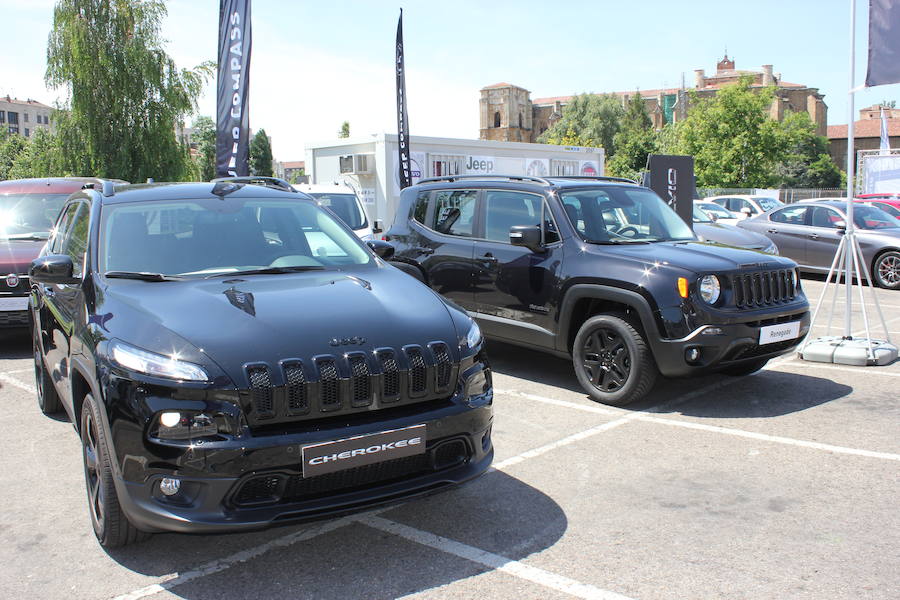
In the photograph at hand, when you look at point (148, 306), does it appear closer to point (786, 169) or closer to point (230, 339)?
point (230, 339)

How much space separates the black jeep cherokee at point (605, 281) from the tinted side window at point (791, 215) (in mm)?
9376

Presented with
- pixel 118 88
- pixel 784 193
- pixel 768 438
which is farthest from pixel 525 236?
pixel 784 193

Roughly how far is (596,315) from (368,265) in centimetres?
243

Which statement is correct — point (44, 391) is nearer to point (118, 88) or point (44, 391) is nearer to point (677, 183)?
point (677, 183)

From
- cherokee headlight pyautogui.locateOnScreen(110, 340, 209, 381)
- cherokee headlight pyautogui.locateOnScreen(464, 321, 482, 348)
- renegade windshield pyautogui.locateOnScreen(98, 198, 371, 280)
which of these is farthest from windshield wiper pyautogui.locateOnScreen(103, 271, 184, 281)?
cherokee headlight pyautogui.locateOnScreen(464, 321, 482, 348)

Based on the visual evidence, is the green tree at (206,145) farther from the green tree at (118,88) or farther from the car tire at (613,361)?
the car tire at (613,361)

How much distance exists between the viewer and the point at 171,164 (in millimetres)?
28078

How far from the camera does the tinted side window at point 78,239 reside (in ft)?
14.0

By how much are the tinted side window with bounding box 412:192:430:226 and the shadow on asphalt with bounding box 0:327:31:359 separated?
4472 mm

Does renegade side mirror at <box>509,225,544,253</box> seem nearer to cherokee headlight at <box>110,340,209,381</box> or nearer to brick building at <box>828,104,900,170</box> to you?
cherokee headlight at <box>110,340,209,381</box>

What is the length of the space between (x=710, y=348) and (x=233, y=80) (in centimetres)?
1155

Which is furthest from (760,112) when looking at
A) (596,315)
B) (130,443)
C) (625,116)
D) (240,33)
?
(130,443)

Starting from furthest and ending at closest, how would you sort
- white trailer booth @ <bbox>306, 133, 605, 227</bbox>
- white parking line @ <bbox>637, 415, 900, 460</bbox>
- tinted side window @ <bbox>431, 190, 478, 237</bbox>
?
white trailer booth @ <bbox>306, 133, 605, 227</bbox>, tinted side window @ <bbox>431, 190, 478, 237</bbox>, white parking line @ <bbox>637, 415, 900, 460</bbox>

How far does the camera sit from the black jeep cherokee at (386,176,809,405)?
569 centimetres
